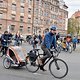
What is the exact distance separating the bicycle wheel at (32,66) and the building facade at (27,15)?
44.5m

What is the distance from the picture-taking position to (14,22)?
6525 cm

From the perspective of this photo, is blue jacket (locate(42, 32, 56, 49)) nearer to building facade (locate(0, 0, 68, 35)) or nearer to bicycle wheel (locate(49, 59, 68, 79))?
bicycle wheel (locate(49, 59, 68, 79))

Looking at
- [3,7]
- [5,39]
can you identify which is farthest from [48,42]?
[3,7]

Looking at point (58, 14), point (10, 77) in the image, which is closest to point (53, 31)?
point (10, 77)

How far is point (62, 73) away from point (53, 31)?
149cm

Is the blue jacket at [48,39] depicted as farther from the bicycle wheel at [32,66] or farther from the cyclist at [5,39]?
the cyclist at [5,39]

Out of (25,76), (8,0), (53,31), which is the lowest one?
(25,76)

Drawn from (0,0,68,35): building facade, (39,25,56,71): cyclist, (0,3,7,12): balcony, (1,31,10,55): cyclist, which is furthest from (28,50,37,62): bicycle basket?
(0,3,7,12): balcony

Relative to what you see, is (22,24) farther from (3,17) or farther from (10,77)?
(10,77)

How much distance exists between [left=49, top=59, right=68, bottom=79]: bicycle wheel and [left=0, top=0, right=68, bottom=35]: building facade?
4588 centimetres

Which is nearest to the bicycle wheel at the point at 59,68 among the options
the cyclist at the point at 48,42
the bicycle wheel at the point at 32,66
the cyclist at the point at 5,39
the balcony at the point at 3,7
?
the cyclist at the point at 48,42

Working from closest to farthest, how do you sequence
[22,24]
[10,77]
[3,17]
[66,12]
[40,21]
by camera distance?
[10,77]
[3,17]
[22,24]
[40,21]
[66,12]

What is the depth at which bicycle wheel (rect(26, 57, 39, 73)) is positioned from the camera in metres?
10.7

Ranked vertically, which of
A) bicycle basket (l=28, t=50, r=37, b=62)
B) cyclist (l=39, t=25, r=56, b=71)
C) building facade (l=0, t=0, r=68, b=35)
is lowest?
bicycle basket (l=28, t=50, r=37, b=62)
